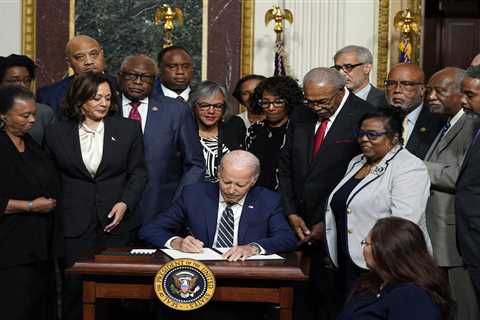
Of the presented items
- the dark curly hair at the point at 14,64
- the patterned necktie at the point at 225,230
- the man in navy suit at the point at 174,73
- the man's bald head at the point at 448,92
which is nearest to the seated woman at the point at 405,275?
the patterned necktie at the point at 225,230

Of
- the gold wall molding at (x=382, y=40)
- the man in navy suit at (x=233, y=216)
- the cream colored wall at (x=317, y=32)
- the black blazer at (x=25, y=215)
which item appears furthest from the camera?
the cream colored wall at (x=317, y=32)

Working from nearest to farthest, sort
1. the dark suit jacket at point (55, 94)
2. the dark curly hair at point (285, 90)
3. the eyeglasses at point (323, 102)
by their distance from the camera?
the eyeglasses at point (323, 102) < the dark curly hair at point (285, 90) < the dark suit jacket at point (55, 94)

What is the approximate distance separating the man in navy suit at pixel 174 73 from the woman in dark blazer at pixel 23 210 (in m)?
1.38

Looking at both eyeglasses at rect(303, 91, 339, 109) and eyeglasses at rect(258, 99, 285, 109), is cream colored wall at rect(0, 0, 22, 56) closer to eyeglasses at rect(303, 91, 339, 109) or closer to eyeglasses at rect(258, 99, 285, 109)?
eyeglasses at rect(258, 99, 285, 109)

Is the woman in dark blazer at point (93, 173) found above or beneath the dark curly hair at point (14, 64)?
beneath

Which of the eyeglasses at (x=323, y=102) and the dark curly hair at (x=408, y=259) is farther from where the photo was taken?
the eyeglasses at (x=323, y=102)

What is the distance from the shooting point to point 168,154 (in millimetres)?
6965

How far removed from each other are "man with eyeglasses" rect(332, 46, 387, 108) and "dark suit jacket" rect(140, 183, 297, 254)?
61.0 inches

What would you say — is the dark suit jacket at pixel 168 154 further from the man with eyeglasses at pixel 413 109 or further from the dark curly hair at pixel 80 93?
the man with eyeglasses at pixel 413 109

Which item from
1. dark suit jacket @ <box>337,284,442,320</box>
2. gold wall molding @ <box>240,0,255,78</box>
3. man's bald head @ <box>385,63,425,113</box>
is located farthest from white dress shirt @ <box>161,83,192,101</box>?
dark suit jacket @ <box>337,284,442,320</box>

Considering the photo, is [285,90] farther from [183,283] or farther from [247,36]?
[247,36]

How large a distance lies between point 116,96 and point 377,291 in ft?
9.09

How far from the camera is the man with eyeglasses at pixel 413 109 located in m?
6.62

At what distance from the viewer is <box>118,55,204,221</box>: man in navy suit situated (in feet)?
22.7
